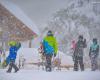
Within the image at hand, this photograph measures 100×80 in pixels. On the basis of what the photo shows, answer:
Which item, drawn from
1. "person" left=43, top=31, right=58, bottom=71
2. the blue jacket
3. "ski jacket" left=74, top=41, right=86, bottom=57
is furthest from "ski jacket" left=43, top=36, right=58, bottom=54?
the blue jacket

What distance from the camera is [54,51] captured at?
545cm

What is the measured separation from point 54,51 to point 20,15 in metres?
0.59

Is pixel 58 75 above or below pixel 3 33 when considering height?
below

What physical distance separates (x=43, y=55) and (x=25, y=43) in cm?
26

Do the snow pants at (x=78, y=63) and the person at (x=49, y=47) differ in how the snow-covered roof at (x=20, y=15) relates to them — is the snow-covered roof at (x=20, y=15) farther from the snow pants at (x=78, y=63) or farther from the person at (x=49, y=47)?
the snow pants at (x=78, y=63)

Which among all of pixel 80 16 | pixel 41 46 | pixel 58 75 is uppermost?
pixel 80 16

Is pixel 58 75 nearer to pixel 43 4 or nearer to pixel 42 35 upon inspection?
pixel 42 35

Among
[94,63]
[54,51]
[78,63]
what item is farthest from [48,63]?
[94,63]

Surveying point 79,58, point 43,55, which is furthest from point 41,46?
point 79,58

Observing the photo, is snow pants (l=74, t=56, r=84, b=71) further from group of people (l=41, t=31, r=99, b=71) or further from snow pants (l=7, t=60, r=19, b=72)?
snow pants (l=7, t=60, r=19, b=72)

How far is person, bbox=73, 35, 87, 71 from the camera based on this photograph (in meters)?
5.43

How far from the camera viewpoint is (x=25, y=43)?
17.8 ft

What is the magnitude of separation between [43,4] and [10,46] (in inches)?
25.5

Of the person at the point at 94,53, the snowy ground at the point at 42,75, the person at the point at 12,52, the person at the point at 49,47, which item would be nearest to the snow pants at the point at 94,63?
the person at the point at 94,53
